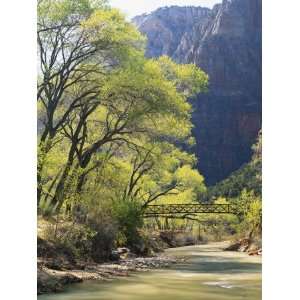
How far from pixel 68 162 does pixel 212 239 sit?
1.70 metres

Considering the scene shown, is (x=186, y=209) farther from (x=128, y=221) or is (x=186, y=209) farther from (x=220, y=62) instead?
(x=220, y=62)

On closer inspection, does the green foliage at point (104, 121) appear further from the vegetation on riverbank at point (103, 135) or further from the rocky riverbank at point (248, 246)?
the rocky riverbank at point (248, 246)

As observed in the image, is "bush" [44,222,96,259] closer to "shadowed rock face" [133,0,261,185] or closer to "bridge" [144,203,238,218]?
"bridge" [144,203,238,218]

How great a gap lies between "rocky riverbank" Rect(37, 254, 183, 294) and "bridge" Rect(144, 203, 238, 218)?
42 cm

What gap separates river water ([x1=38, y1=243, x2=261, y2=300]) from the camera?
7.59m

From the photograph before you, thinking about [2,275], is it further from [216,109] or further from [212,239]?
[216,109]

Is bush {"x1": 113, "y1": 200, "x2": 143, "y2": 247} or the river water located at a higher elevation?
bush {"x1": 113, "y1": 200, "x2": 143, "y2": 247}

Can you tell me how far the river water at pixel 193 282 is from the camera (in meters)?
7.59

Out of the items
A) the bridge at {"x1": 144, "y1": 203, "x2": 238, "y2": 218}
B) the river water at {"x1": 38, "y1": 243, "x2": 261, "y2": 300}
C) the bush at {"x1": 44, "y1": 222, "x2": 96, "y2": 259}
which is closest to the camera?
the river water at {"x1": 38, "y1": 243, "x2": 261, "y2": 300}

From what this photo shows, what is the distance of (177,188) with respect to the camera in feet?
26.6

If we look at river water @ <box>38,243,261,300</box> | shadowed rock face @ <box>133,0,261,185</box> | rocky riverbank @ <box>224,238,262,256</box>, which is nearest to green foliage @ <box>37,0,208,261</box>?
shadowed rock face @ <box>133,0,261,185</box>

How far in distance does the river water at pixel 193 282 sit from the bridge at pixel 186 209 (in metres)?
0.34

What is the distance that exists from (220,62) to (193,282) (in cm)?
214

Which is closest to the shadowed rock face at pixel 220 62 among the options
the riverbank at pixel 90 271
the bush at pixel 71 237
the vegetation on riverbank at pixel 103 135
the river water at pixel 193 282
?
the vegetation on riverbank at pixel 103 135
